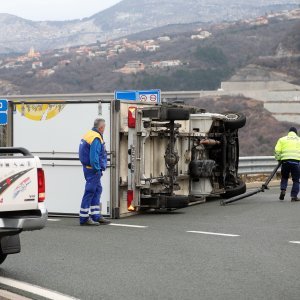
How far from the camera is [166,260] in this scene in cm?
962

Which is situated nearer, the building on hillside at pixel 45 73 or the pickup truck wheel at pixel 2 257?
the pickup truck wheel at pixel 2 257

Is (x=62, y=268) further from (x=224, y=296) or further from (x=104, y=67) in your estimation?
(x=104, y=67)

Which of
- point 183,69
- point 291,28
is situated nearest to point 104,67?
point 183,69

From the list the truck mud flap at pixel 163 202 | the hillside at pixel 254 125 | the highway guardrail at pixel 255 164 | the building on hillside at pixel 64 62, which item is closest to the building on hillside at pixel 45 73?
the building on hillside at pixel 64 62

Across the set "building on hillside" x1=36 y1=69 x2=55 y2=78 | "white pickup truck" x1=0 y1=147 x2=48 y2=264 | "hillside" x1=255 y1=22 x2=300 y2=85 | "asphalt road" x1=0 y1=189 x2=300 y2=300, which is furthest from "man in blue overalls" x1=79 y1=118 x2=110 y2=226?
"building on hillside" x1=36 y1=69 x2=55 y2=78

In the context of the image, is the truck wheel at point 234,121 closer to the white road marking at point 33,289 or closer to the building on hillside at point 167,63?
the white road marking at point 33,289

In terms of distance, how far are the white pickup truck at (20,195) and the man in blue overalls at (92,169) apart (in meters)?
5.07

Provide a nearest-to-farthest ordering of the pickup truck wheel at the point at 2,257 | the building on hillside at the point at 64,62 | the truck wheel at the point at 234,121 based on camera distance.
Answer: the pickup truck wheel at the point at 2,257
the truck wheel at the point at 234,121
the building on hillside at the point at 64,62

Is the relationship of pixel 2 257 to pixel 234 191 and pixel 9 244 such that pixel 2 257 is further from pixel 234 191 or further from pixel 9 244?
pixel 234 191

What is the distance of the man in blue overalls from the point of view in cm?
1330

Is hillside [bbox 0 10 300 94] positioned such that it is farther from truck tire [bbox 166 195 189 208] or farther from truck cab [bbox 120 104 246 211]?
truck tire [bbox 166 195 189 208]

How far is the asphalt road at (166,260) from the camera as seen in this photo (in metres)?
7.93

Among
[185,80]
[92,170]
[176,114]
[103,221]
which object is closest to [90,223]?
[103,221]

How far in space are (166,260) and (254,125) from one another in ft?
339
